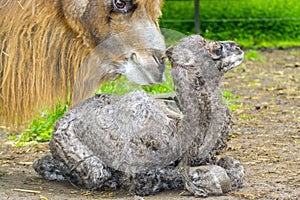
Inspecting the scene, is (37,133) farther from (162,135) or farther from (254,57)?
Result: (254,57)

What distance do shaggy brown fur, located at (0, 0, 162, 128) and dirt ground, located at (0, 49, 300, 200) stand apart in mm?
472

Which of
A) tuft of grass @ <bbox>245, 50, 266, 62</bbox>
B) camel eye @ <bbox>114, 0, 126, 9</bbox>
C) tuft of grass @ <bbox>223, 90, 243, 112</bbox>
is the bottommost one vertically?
tuft of grass @ <bbox>223, 90, 243, 112</bbox>

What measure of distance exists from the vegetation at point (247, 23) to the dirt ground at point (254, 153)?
3.98 m

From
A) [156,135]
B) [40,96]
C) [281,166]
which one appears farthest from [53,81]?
[281,166]

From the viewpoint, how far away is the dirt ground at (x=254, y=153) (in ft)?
12.8

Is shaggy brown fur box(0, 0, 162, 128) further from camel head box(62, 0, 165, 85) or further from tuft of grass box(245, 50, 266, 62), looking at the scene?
tuft of grass box(245, 50, 266, 62)

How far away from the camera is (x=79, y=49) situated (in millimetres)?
4371

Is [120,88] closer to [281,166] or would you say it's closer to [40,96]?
[40,96]

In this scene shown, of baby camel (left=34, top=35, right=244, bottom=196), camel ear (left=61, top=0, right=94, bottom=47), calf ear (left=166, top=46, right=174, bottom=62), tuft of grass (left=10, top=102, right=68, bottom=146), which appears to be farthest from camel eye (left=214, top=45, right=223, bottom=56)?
tuft of grass (left=10, top=102, right=68, bottom=146)

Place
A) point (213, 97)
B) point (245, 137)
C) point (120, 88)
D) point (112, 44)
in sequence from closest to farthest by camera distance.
Answer: point (213, 97) → point (112, 44) → point (120, 88) → point (245, 137)

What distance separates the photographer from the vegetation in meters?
12.9

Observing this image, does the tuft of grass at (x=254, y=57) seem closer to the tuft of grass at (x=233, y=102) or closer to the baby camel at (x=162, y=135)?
the tuft of grass at (x=233, y=102)

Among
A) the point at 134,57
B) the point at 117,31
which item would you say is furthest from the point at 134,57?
the point at 117,31

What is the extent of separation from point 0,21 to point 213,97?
54.1 inches
